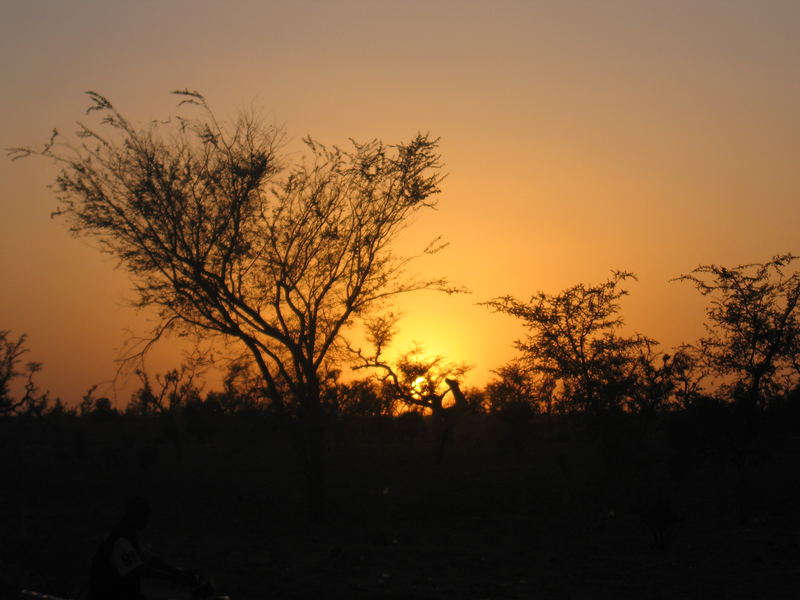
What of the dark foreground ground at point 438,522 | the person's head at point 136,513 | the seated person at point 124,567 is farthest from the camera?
the dark foreground ground at point 438,522

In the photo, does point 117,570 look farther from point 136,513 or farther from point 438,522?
point 438,522

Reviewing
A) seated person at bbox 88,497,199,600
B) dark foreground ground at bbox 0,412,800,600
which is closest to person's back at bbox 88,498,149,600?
seated person at bbox 88,497,199,600

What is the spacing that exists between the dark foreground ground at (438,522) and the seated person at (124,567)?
4982 millimetres

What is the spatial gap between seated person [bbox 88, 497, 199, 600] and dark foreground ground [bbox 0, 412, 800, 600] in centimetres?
498

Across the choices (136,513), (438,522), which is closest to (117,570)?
(136,513)

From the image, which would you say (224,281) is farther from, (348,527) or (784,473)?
(784,473)

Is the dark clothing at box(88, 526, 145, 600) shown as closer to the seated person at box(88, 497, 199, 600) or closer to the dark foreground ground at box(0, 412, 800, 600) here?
the seated person at box(88, 497, 199, 600)

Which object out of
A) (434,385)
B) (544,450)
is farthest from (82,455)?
(544,450)

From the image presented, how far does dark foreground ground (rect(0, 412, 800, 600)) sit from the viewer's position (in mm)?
12828

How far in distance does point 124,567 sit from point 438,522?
15680 mm

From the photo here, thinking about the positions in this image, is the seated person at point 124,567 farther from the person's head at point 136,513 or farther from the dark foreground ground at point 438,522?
the dark foreground ground at point 438,522

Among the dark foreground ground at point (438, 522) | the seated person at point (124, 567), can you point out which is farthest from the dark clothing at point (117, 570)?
the dark foreground ground at point (438, 522)

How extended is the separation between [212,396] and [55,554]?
32.1 metres

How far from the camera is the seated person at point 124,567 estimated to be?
613cm
